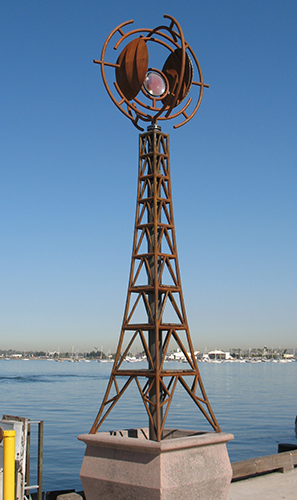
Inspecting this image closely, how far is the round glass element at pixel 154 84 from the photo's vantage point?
13680 mm

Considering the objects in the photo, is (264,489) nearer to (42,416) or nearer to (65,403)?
(42,416)

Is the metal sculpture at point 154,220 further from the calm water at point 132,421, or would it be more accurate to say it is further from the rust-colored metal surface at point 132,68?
the calm water at point 132,421

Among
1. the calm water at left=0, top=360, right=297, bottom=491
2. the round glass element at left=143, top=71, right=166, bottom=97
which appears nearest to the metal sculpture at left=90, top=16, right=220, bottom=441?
the round glass element at left=143, top=71, right=166, bottom=97

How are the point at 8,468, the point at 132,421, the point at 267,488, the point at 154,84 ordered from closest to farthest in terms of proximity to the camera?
the point at 8,468 → the point at 267,488 → the point at 154,84 → the point at 132,421

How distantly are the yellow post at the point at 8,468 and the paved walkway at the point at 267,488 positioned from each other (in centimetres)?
711

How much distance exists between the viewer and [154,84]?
13742 mm

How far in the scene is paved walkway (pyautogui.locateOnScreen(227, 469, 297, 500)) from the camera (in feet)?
40.5

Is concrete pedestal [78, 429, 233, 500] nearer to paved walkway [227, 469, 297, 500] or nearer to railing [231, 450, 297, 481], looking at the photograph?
paved walkway [227, 469, 297, 500]

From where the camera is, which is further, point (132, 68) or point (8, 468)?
point (132, 68)

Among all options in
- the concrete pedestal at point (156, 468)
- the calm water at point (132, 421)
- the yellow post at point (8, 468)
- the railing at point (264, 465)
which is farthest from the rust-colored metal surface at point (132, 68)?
the calm water at point (132, 421)

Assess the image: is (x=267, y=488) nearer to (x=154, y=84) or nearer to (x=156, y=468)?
(x=156, y=468)

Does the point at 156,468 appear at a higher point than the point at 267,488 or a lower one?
higher

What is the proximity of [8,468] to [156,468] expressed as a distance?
13.4 feet

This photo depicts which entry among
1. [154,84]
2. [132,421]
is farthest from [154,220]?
[132,421]
